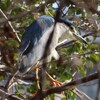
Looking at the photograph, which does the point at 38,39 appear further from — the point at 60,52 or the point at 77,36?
the point at 77,36

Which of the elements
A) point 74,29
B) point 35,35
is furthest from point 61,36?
point 35,35

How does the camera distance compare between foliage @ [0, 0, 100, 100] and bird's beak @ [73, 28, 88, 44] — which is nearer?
foliage @ [0, 0, 100, 100]

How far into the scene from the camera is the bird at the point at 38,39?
1.79 metres

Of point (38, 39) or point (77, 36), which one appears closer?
point (38, 39)

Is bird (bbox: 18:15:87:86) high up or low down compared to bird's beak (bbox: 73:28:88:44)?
up

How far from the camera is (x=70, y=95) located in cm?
190

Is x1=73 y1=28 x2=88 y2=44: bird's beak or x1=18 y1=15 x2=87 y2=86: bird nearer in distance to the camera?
x1=18 y1=15 x2=87 y2=86: bird

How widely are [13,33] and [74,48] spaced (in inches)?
14.3

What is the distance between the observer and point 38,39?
2.03m

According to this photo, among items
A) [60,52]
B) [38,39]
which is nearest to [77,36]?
[60,52]

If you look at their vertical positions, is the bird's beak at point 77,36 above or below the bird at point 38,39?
below

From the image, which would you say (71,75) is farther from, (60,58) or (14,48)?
(14,48)

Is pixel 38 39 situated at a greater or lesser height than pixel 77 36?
greater

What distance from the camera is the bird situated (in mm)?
1789
